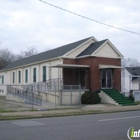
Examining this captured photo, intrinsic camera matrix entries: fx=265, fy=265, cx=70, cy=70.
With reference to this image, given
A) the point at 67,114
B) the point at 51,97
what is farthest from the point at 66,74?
the point at 67,114

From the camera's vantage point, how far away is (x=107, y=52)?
3022cm

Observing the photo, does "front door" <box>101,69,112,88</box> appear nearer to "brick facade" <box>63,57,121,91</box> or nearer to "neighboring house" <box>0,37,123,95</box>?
"neighboring house" <box>0,37,123,95</box>

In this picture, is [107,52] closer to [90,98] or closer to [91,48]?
[91,48]

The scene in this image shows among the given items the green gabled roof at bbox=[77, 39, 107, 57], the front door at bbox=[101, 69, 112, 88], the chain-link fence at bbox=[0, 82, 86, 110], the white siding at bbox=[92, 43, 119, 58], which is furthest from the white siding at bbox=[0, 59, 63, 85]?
the front door at bbox=[101, 69, 112, 88]

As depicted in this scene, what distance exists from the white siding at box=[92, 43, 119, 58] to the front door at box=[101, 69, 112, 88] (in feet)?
5.78

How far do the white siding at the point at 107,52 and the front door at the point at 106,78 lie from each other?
5.78ft

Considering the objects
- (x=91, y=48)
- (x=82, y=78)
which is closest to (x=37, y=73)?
(x=82, y=78)

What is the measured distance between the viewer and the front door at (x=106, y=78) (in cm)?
2977

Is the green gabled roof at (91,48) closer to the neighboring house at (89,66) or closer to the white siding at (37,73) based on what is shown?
the neighboring house at (89,66)

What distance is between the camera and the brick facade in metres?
28.6

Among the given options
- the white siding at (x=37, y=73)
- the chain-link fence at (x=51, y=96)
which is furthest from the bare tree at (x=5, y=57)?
the chain-link fence at (x=51, y=96)

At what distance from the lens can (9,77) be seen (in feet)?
152

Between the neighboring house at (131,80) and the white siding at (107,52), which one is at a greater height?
the white siding at (107,52)

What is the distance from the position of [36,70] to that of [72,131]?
25407mm
